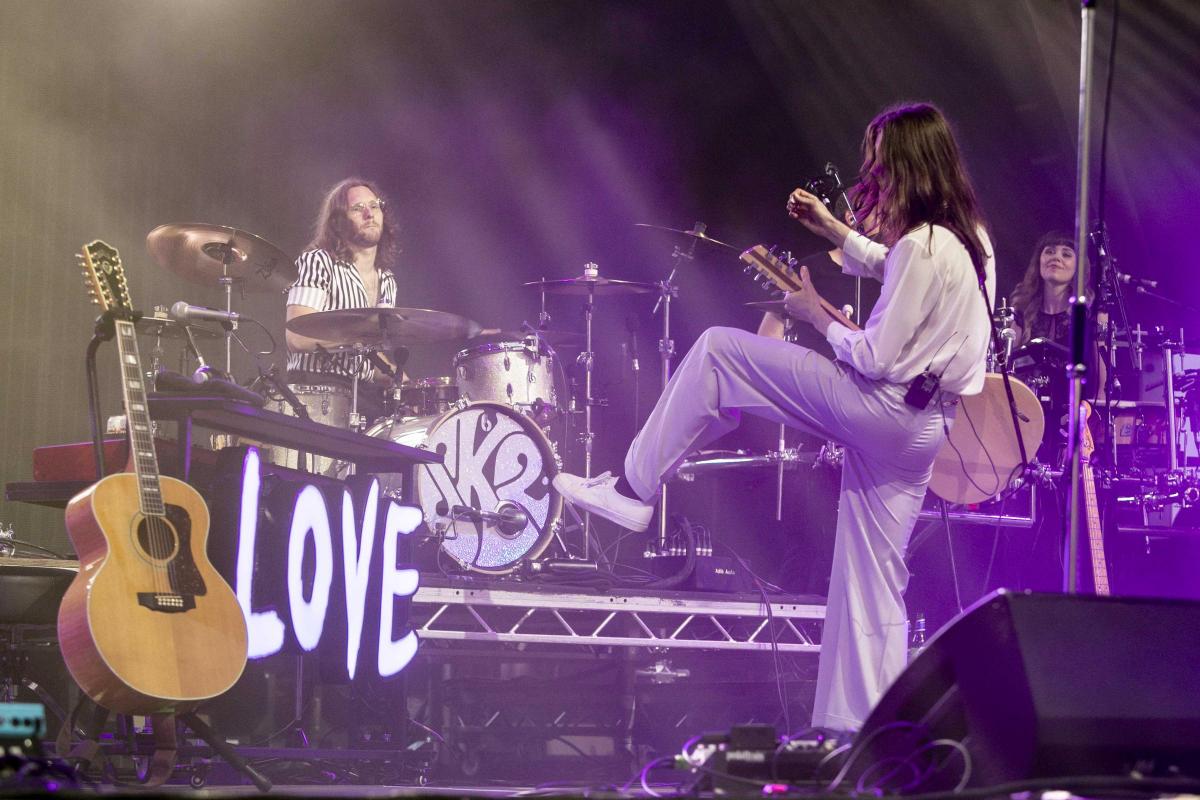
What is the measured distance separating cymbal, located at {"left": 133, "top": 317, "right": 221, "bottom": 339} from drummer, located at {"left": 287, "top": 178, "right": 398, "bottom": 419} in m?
0.48

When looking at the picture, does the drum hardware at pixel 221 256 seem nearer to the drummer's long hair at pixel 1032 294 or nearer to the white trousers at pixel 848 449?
the white trousers at pixel 848 449

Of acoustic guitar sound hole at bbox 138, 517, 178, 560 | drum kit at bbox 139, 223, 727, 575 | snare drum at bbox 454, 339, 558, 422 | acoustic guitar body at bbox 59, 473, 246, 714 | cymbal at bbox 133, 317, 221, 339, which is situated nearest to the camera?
acoustic guitar body at bbox 59, 473, 246, 714

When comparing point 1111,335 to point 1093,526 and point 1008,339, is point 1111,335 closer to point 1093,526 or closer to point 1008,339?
point 1008,339

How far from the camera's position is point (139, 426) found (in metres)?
3.42

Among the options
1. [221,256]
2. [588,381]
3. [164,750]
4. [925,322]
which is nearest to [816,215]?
[925,322]

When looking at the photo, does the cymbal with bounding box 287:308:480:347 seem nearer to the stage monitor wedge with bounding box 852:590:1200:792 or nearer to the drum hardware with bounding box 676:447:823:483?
the drum hardware with bounding box 676:447:823:483

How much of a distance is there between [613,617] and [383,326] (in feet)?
6.37

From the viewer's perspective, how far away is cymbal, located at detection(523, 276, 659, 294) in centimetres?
721

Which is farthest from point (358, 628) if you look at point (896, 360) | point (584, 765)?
point (896, 360)

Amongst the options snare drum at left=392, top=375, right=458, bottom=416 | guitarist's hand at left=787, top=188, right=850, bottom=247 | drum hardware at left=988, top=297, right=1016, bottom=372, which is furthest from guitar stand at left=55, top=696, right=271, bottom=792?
drum hardware at left=988, top=297, right=1016, bottom=372

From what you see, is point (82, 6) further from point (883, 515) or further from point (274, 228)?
point (883, 515)

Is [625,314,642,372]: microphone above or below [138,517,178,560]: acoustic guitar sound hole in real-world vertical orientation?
above

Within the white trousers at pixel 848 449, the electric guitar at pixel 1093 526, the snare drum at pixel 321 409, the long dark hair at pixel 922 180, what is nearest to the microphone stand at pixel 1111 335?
the electric guitar at pixel 1093 526

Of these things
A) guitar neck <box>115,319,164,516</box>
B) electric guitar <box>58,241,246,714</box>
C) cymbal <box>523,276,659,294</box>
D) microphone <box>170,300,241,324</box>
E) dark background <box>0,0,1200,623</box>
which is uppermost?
dark background <box>0,0,1200,623</box>
